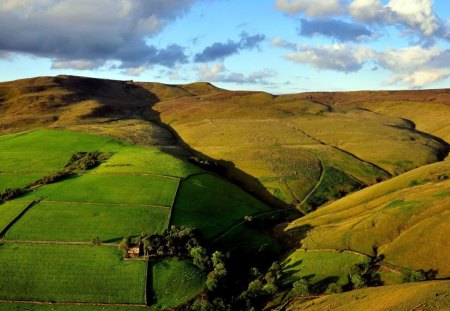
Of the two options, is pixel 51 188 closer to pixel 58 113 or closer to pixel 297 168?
pixel 297 168

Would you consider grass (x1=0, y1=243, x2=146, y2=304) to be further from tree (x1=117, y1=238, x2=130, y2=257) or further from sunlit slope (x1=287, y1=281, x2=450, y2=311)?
sunlit slope (x1=287, y1=281, x2=450, y2=311)

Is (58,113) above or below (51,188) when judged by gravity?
above

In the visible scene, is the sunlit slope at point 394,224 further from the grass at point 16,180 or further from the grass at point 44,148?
the grass at point 44,148

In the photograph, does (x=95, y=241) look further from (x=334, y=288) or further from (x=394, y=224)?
(x=394, y=224)

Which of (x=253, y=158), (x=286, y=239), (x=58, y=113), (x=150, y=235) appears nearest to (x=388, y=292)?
(x=286, y=239)

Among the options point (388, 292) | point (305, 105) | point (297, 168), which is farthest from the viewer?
point (305, 105)

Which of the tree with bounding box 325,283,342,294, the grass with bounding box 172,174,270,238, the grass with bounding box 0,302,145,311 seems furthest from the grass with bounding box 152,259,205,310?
the tree with bounding box 325,283,342,294

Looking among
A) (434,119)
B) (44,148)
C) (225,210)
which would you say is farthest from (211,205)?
(434,119)
